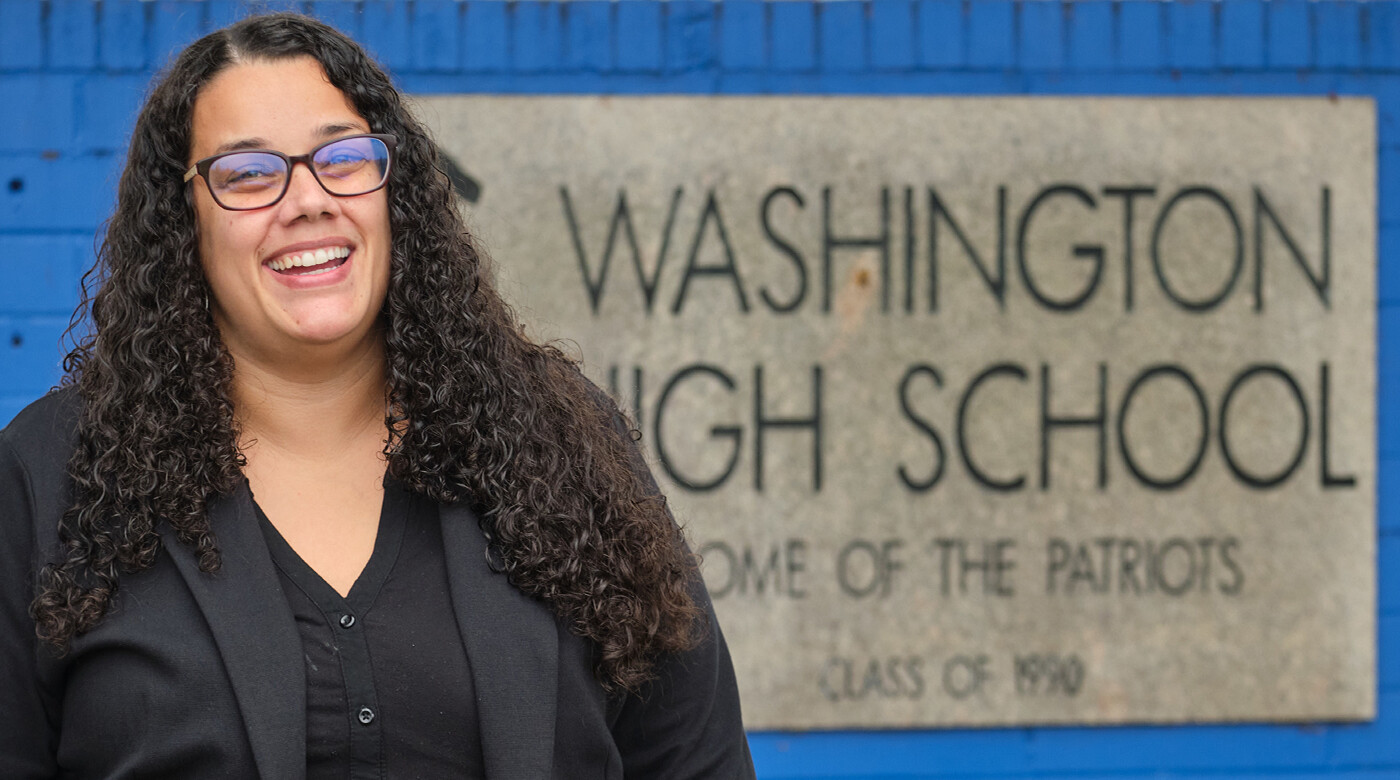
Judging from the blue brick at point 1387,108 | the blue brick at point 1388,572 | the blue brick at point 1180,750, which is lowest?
the blue brick at point 1180,750

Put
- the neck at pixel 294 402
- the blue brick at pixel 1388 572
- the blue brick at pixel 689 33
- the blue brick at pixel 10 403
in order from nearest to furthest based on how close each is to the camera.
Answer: the neck at pixel 294 402 → the blue brick at pixel 10 403 → the blue brick at pixel 689 33 → the blue brick at pixel 1388 572

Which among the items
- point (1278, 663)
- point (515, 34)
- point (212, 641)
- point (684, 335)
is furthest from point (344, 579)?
point (1278, 663)

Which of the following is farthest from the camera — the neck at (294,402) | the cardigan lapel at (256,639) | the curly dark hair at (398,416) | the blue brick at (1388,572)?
the blue brick at (1388,572)

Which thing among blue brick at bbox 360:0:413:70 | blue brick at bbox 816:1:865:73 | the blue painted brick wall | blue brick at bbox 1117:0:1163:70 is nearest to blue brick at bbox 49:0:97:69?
the blue painted brick wall

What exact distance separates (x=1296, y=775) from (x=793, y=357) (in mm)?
1630

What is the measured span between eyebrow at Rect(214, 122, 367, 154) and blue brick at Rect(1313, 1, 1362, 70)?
2.80 meters

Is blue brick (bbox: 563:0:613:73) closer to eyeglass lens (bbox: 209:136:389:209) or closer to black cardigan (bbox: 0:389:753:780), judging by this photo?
eyeglass lens (bbox: 209:136:389:209)

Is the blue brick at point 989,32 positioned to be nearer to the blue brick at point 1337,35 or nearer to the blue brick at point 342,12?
the blue brick at point 1337,35

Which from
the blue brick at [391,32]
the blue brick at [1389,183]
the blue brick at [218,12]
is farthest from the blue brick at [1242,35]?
the blue brick at [218,12]

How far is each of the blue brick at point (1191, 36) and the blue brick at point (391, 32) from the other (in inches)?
73.6

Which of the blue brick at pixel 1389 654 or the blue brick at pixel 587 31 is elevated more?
the blue brick at pixel 587 31

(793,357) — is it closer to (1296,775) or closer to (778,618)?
(778,618)

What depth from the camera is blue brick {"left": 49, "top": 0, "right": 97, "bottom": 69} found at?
3.22m

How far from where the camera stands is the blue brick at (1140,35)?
3373 millimetres
